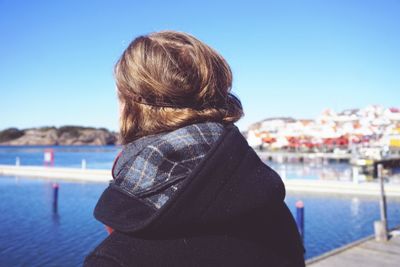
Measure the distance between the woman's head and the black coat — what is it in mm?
126

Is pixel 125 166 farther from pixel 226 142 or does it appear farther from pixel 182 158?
pixel 226 142

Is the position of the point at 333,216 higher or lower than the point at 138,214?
lower

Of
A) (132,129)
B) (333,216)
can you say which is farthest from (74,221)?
(132,129)

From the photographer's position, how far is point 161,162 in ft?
2.73

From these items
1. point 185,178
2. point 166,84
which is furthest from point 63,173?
point 185,178

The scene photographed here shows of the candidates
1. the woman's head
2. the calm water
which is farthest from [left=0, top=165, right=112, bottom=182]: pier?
the woman's head

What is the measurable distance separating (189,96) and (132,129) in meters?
0.18

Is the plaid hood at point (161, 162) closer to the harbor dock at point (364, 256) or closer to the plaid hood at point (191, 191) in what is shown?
the plaid hood at point (191, 191)

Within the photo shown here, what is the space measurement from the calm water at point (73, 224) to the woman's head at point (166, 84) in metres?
8.68

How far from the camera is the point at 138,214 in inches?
30.7

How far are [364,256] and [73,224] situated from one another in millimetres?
9225

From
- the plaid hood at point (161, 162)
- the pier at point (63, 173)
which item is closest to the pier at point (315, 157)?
the pier at point (63, 173)

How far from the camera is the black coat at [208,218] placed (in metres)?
0.77

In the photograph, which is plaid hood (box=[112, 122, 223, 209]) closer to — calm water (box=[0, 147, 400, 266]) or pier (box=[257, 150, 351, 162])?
calm water (box=[0, 147, 400, 266])
